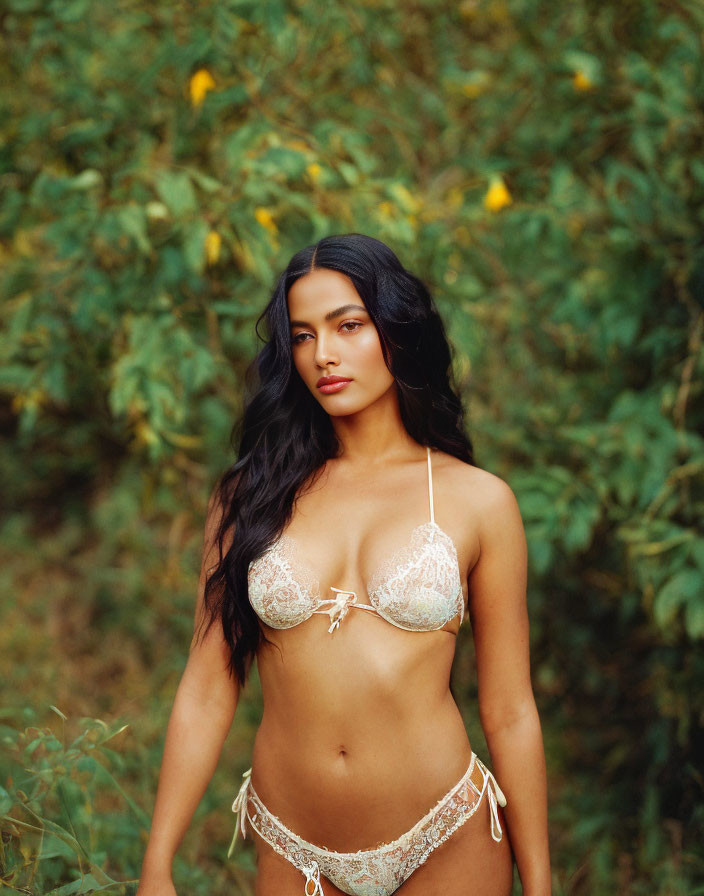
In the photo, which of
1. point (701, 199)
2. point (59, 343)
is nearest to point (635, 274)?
point (701, 199)

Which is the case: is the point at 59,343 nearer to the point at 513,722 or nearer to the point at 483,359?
the point at 483,359

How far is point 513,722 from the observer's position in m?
1.94

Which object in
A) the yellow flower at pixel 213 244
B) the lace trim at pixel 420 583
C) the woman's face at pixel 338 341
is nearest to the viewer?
the lace trim at pixel 420 583

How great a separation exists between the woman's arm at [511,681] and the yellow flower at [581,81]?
6.62 feet

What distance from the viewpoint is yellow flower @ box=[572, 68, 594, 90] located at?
130 inches

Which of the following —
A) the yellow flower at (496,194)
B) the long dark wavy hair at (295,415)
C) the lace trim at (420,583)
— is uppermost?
the yellow flower at (496,194)

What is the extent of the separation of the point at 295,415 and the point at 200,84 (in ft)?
4.64

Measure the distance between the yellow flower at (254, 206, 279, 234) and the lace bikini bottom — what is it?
1.77 meters

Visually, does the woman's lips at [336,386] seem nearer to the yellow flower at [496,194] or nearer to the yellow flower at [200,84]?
the yellow flower at [200,84]

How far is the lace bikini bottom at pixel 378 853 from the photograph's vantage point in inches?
71.8

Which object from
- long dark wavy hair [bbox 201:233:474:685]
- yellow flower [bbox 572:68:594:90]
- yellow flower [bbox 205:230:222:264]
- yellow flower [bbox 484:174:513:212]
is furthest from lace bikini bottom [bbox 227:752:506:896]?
yellow flower [bbox 572:68:594:90]

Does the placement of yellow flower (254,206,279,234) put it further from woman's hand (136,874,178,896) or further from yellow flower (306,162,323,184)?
woman's hand (136,874,178,896)

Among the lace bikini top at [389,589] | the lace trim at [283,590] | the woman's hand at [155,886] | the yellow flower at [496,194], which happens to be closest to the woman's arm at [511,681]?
the lace bikini top at [389,589]

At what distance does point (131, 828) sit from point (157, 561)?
2251 mm
